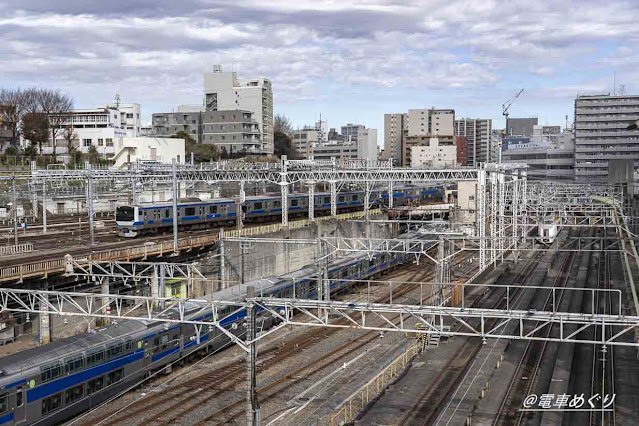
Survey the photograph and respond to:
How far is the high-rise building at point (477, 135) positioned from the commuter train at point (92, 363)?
132 metres

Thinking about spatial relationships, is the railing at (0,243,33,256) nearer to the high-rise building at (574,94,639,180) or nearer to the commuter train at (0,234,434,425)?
the commuter train at (0,234,434,425)

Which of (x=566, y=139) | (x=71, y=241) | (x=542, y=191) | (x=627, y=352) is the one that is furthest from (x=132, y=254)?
(x=566, y=139)

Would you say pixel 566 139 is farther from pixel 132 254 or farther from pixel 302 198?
pixel 132 254

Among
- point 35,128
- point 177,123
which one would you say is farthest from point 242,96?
point 35,128

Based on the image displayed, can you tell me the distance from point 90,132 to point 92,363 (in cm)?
5408

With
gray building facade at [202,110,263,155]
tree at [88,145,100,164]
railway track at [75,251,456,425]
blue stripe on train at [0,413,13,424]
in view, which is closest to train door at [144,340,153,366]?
railway track at [75,251,456,425]

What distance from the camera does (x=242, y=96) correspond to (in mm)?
81938

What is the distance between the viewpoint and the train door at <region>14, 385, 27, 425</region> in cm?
1409

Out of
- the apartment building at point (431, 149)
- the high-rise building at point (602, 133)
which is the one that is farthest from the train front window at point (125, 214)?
the high-rise building at point (602, 133)

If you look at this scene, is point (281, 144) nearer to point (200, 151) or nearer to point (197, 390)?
point (200, 151)

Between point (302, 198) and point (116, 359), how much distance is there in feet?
95.8

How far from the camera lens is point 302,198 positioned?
45.6 meters

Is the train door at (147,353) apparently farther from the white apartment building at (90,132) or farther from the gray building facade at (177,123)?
the gray building facade at (177,123)

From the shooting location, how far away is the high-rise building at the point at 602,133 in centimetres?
9131
